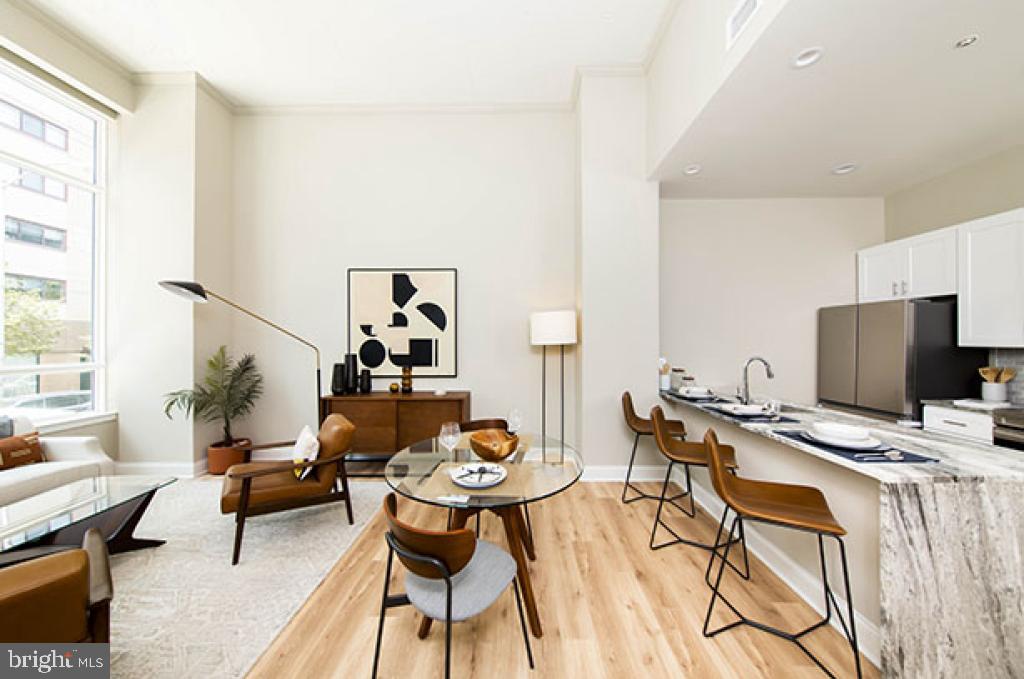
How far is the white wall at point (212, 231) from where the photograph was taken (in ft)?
12.9

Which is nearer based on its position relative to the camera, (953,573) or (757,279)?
(953,573)

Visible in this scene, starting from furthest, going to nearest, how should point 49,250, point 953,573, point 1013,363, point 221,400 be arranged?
point 221,400 < point 49,250 < point 1013,363 < point 953,573

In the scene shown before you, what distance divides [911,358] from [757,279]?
1488 millimetres

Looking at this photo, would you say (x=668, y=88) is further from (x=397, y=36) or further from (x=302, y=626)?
(x=302, y=626)

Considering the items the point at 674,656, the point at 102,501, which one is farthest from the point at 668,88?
the point at 102,501

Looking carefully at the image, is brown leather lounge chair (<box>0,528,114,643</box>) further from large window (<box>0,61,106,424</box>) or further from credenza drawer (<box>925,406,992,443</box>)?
credenza drawer (<box>925,406,992,443</box>)

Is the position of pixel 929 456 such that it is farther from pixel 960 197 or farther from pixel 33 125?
pixel 33 125

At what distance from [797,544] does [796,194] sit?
12.0ft

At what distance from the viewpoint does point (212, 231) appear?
13.4 feet

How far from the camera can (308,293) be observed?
438 centimetres

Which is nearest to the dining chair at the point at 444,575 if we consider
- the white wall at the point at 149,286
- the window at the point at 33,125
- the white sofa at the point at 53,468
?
the white sofa at the point at 53,468

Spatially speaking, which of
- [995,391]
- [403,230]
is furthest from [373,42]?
[995,391]

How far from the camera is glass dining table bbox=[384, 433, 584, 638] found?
1.75m

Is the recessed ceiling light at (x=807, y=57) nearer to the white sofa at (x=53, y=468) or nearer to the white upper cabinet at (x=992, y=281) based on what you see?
the white upper cabinet at (x=992, y=281)
